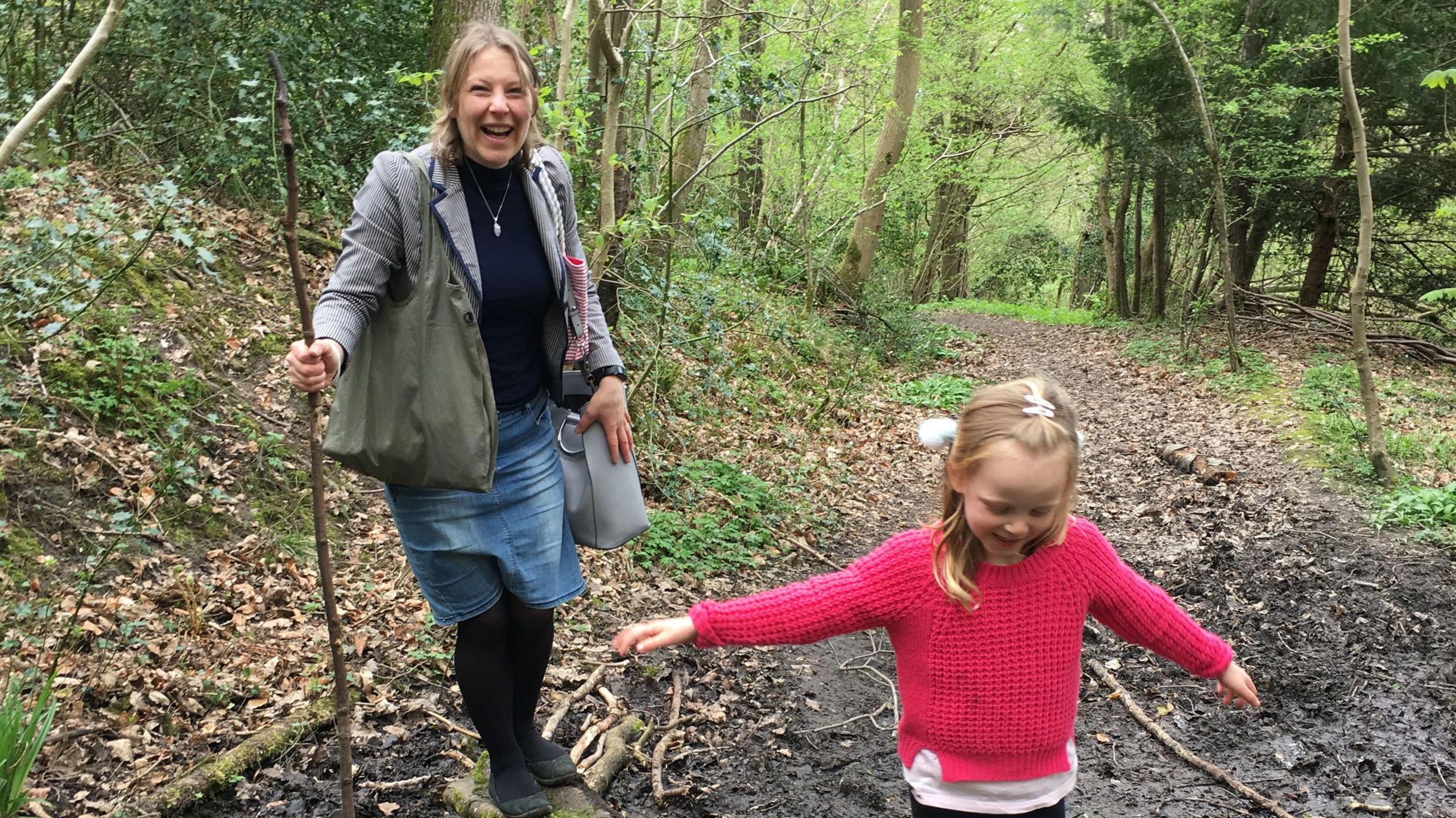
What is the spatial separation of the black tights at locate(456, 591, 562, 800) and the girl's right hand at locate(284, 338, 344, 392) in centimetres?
89

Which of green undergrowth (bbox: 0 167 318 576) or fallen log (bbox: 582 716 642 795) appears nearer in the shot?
fallen log (bbox: 582 716 642 795)

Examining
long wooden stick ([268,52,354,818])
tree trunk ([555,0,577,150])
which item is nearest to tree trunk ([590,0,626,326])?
tree trunk ([555,0,577,150])

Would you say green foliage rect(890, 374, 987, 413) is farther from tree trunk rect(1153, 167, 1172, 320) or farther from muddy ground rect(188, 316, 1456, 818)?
tree trunk rect(1153, 167, 1172, 320)

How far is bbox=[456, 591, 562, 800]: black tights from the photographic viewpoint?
259cm

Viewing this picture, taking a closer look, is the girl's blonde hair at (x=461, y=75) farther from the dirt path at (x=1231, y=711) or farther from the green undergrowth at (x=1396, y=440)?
the green undergrowth at (x=1396, y=440)

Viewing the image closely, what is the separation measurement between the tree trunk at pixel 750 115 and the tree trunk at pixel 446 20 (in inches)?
85.6

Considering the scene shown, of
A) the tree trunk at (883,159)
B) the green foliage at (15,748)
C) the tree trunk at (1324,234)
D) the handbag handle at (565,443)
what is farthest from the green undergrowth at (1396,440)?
the green foliage at (15,748)

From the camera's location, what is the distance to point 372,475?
2279 mm

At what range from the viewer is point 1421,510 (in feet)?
20.1

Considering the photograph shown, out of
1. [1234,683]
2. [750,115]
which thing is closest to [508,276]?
[1234,683]

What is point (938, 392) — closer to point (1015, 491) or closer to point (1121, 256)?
point (1015, 491)

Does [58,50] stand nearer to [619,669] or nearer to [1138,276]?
[619,669]

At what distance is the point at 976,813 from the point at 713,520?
161 inches

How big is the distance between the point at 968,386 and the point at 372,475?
10.7 meters
